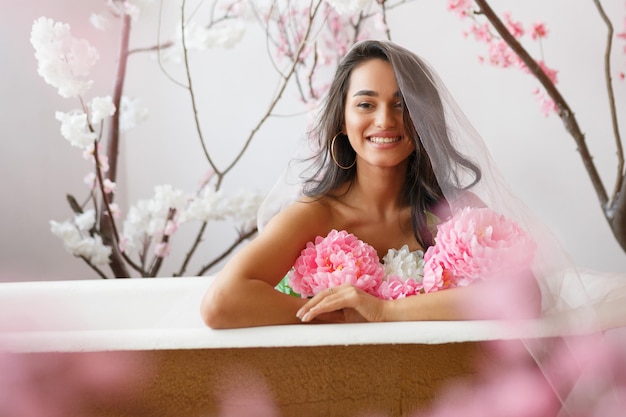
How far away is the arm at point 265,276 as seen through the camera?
1475 millimetres

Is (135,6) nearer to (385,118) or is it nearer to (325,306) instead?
(385,118)

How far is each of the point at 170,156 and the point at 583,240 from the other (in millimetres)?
1719

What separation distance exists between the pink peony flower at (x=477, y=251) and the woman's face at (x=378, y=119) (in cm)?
21

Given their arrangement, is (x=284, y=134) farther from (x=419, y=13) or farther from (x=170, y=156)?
(x=419, y=13)

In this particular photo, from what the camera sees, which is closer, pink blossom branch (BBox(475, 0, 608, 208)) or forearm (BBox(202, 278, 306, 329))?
forearm (BBox(202, 278, 306, 329))

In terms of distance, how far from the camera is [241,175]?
10.9 feet

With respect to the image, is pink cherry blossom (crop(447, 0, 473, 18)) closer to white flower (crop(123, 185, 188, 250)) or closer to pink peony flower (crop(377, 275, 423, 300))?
white flower (crop(123, 185, 188, 250))

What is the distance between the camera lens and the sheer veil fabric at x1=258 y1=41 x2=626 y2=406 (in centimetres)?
151

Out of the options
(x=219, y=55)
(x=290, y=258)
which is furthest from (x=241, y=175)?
(x=290, y=258)

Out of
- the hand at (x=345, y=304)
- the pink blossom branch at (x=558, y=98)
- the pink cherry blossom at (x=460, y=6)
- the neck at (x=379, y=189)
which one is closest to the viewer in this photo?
the hand at (x=345, y=304)

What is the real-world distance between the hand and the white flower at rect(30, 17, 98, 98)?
1.27 m

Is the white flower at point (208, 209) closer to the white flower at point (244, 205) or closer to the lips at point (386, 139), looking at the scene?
the white flower at point (244, 205)

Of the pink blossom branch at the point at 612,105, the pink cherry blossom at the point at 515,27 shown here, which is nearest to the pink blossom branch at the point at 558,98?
the pink blossom branch at the point at 612,105

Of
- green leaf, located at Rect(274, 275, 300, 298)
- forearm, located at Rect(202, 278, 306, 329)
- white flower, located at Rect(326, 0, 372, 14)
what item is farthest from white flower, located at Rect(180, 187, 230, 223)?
forearm, located at Rect(202, 278, 306, 329)
